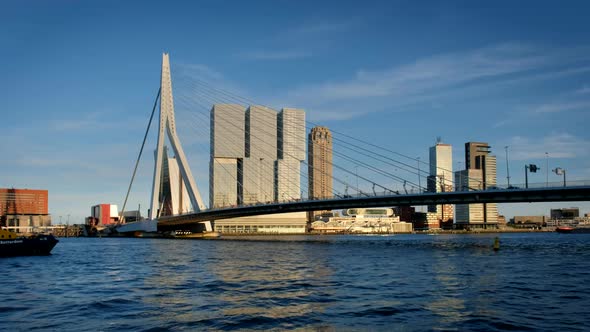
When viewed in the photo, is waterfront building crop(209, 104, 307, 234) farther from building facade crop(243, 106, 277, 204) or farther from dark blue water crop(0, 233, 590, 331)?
dark blue water crop(0, 233, 590, 331)

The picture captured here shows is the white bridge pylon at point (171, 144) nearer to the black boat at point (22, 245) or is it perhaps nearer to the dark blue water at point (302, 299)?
the black boat at point (22, 245)

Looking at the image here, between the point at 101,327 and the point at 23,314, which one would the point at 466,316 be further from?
the point at 23,314

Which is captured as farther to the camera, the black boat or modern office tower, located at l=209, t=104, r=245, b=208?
modern office tower, located at l=209, t=104, r=245, b=208

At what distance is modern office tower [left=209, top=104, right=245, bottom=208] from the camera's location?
16650 centimetres

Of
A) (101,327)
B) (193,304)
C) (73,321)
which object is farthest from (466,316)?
(73,321)

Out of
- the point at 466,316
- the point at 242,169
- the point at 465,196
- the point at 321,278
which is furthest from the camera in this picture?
the point at 242,169

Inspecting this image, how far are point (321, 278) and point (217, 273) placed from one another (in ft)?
25.3

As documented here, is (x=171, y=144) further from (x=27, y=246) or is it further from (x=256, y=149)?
(x=256, y=149)

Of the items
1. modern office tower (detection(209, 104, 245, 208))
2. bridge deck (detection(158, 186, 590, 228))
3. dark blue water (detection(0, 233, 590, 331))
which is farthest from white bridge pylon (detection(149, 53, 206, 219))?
dark blue water (detection(0, 233, 590, 331))

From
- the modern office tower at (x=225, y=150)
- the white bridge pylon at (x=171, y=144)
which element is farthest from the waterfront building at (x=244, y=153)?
the white bridge pylon at (x=171, y=144)

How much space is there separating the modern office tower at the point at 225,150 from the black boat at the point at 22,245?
85787 mm

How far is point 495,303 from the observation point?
880 inches

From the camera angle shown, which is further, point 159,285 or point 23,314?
point 159,285

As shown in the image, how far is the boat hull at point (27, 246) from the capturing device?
58.2 m
